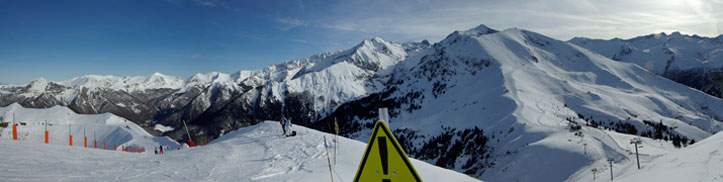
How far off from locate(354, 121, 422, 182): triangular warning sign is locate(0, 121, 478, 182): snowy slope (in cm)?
852

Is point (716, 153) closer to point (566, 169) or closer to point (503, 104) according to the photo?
point (566, 169)

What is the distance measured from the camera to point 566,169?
5381 centimetres

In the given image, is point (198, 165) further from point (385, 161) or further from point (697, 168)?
point (697, 168)

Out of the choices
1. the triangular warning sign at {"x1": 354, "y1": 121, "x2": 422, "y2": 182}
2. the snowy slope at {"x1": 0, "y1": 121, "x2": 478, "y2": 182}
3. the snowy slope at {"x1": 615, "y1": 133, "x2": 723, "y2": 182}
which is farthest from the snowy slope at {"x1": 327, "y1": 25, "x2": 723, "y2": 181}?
the triangular warning sign at {"x1": 354, "y1": 121, "x2": 422, "y2": 182}

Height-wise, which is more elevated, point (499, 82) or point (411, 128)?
point (499, 82)

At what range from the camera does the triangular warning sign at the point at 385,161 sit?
4.82 metres

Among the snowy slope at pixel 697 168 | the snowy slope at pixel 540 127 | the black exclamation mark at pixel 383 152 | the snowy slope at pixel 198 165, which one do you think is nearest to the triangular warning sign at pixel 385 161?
the black exclamation mark at pixel 383 152

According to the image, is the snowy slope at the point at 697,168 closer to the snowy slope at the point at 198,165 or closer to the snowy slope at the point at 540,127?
the snowy slope at the point at 198,165

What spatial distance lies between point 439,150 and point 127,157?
123360 mm

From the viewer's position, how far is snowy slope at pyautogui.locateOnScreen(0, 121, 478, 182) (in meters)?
12.9

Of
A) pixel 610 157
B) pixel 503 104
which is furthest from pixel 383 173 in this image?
pixel 503 104

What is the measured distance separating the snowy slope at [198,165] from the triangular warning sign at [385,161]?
8.52m

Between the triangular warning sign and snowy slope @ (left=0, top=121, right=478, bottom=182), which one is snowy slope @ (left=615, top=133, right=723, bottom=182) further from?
the triangular warning sign

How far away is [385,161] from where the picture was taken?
5000 millimetres
